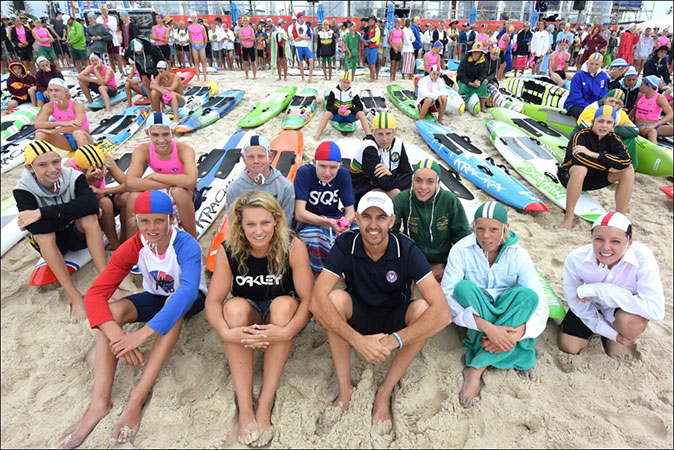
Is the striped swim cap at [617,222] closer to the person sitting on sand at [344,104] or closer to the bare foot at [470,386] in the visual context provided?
the bare foot at [470,386]

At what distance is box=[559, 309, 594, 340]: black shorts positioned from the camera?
2717mm

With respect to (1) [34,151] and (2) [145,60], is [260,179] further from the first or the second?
(2) [145,60]

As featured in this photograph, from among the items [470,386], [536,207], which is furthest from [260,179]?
[536,207]

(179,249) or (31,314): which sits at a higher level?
(179,249)

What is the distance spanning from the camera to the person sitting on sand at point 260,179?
3266 mm

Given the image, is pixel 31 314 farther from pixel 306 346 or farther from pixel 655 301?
pixel 655 301

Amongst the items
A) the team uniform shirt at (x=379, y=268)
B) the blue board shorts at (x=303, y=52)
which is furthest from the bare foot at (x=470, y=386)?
the blue board shorts at (x=303, y=52)

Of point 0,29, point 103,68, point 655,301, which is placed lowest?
point 655,301

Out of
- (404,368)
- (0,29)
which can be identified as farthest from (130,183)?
(0,29)

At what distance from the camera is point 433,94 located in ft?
24.2

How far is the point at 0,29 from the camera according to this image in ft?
33.8

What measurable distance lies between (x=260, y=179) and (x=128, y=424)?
2.03m

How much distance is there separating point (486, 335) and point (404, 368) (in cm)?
58

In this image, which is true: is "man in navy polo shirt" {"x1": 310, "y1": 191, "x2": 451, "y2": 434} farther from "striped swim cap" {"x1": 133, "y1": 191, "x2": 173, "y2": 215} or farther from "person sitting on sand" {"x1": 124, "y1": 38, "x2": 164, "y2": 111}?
"person sitting on sand" {"x1": 124, "y1": 38, "x2": 164, "y2": 111}
